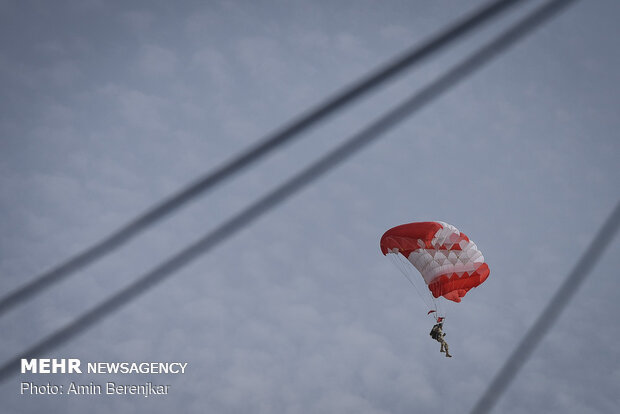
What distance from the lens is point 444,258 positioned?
27734mm

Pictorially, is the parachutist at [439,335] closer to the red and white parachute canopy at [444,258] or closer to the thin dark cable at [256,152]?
the red and white parachute canopy at [444,258]

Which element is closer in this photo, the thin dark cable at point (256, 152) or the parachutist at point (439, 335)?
the thin dark cable at point (256, 152)

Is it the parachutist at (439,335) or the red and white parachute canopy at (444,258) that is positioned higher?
the red and white parachute canopy at (444,258)

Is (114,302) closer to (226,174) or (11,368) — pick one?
(11,368)

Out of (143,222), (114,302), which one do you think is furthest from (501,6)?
(114,302)

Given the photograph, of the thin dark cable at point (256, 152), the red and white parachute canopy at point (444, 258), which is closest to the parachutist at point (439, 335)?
the red and white parachute canopy at point (444, 258)

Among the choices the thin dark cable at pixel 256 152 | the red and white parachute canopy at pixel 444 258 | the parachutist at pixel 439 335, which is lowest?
the thin dark cable at pixel 256 152

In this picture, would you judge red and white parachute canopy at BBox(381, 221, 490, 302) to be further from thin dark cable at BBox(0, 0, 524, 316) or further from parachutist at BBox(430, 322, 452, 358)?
thin dark cable at BBox(0, 0, 524, 316)

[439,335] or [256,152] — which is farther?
[439,335]

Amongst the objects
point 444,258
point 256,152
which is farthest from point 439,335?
point 256,152

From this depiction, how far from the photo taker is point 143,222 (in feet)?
36.2

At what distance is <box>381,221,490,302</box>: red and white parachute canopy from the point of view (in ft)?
90.8

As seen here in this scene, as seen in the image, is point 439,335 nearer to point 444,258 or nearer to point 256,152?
point 444,258

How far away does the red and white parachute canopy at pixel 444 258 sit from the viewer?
27.7 metres
